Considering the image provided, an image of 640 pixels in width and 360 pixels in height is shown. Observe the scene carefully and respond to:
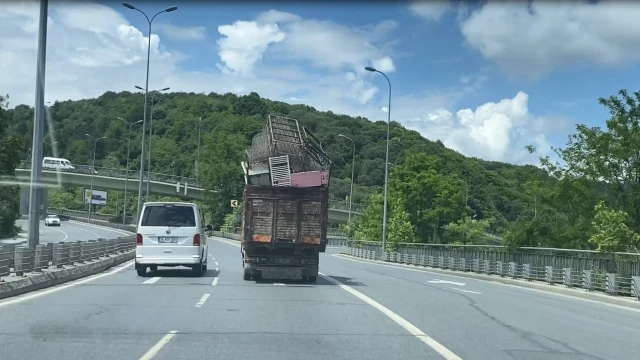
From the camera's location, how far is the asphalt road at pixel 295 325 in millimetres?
9648

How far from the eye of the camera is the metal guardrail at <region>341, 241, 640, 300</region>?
2178 centimetres

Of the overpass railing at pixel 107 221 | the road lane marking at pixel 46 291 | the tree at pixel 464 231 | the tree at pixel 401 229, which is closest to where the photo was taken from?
the road lane marking at pixel 46 291

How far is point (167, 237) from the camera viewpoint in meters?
22.1

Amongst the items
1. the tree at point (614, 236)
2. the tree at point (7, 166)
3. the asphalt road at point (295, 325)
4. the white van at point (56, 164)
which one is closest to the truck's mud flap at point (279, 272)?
the asphalt road at point (295, 325)

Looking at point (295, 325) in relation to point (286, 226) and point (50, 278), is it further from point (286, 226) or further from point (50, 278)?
point (50, 278)

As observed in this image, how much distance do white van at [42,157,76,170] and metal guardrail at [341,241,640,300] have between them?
39.9 metres

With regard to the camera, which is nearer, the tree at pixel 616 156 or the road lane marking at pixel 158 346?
the road lane marking at pixel 158 346

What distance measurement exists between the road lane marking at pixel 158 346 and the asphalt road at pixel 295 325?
0.02 m

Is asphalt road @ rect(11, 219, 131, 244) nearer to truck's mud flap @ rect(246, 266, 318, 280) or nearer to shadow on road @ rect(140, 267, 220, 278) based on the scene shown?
shadow on road @ rect(140, 267, 220, 278)

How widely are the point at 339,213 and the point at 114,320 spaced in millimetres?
80473

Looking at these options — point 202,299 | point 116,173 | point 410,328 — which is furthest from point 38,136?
point 116,173

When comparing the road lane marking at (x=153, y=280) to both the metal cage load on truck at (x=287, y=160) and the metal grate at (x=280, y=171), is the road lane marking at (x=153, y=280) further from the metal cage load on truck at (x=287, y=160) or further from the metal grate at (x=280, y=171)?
the metal grate at (x=280, y=171)

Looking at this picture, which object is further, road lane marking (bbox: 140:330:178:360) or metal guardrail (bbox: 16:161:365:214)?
metal guardrail (bbox: 16:161:365:214)

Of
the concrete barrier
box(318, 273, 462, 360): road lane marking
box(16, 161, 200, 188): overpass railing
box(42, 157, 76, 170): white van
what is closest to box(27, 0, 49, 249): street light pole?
the concrete barrier
